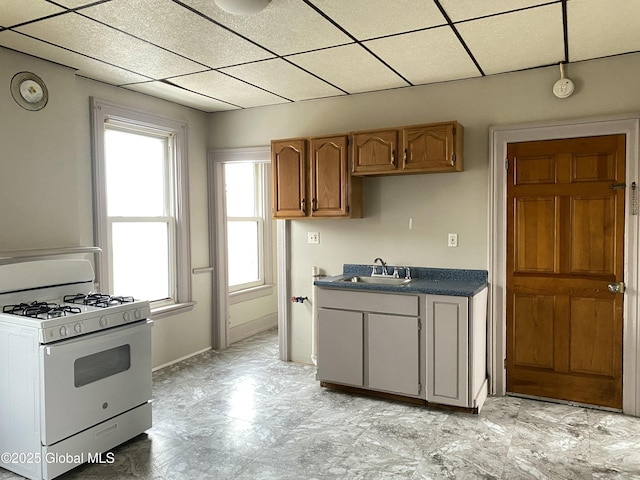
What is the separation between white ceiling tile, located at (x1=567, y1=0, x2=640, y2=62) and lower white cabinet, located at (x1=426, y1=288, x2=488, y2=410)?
174 centimetres

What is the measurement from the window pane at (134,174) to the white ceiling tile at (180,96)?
39 centimetres

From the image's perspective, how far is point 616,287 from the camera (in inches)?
131

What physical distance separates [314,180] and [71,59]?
6.39ft

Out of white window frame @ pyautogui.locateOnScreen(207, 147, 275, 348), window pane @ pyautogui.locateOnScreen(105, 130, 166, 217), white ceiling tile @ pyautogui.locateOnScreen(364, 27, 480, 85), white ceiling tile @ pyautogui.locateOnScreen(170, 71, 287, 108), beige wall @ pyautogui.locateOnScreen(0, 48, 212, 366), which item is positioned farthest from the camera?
white window frame @ pyautogui.locateOnScreen(207, 147, 275, 348)

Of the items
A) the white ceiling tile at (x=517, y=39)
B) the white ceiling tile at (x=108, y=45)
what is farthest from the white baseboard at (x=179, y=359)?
the white ceiling tile at (x=517, y=39)

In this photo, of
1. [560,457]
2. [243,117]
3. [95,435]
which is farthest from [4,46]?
[560,457]

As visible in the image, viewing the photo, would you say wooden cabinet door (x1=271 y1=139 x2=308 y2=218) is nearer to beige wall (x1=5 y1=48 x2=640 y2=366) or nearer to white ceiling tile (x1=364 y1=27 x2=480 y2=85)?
beige wall (x1=5 y1=48 x2=640 y2=366)

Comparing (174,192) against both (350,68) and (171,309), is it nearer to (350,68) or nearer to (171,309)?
(171,309)

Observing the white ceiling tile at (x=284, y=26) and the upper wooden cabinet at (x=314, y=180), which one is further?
the upper wooden cabinet at (x=314, y=180)

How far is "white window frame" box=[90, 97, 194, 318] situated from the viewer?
3760 millimetres

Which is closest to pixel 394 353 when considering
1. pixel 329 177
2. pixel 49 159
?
pixel 329 177

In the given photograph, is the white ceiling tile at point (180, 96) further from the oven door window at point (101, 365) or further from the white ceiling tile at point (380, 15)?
the oven door window at point (101, 365)

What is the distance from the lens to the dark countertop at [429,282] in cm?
339

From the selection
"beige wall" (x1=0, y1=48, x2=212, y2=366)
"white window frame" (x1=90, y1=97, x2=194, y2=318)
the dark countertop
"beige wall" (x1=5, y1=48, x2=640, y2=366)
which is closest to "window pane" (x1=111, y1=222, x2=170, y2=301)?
"white window frame" (x1=90, y1=97, x2=194, y2=318)
